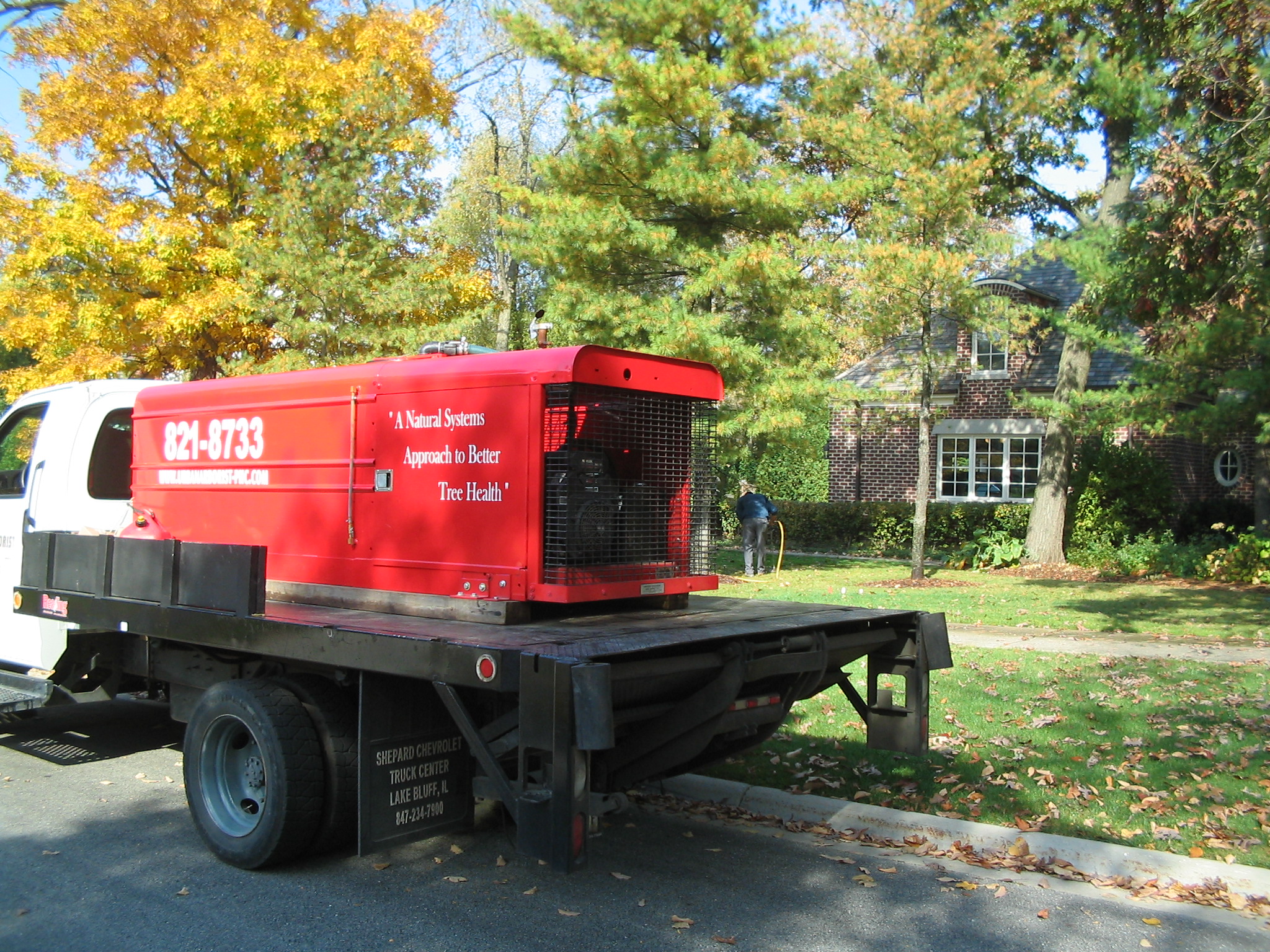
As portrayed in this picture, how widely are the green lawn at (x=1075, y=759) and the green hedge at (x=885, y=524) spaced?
1351 centimetres

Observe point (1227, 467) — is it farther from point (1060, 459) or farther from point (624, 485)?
point (624, 485)

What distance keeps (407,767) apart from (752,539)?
48.0 ft

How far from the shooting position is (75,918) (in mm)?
4520

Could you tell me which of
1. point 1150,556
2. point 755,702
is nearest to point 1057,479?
point 1150,556

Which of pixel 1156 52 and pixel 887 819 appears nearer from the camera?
pixel 887 819

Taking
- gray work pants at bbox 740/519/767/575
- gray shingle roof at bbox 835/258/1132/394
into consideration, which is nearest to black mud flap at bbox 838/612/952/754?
gray work pants at bbox 740/519/767/575

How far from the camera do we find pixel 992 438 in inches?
966

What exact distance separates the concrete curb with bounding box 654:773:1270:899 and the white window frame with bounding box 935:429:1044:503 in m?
18.9

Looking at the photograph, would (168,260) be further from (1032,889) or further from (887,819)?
(1032,889)

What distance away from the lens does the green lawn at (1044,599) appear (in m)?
12.1

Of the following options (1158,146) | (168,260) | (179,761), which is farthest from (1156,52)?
(168,260)

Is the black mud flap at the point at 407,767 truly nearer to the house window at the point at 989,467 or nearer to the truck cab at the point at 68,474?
the truck cab at the point at 68,474

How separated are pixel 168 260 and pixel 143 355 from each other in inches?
68.1

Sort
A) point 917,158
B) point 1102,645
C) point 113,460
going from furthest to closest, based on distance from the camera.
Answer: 1. point 917,158
2. point 1102,645
3. point 113,460
